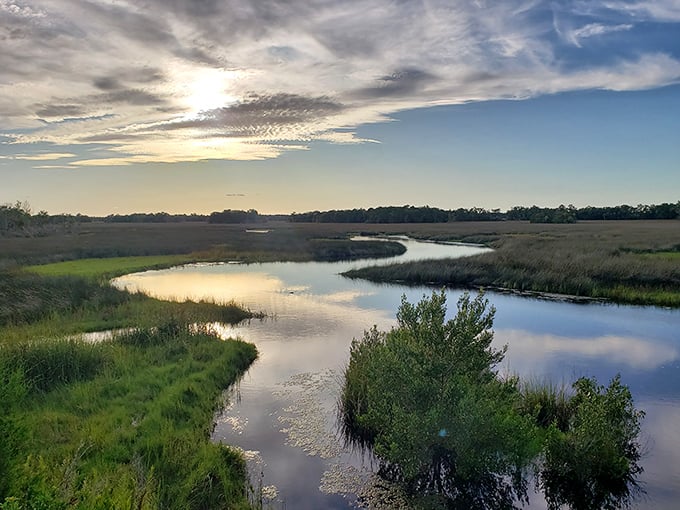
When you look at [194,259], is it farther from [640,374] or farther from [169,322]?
[640,374]

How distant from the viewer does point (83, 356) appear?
48.1ft

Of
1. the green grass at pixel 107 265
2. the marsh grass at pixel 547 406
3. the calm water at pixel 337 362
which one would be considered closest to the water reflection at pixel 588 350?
the calm water at pixel 337 362

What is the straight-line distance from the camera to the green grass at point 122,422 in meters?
6.64

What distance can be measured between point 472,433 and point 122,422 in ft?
26.0

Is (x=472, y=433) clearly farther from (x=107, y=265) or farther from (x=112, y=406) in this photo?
(x=107, y=265)

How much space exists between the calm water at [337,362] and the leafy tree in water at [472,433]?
0.74 meters

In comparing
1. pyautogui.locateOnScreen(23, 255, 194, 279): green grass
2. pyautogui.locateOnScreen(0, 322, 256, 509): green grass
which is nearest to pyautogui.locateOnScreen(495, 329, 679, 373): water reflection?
pyautogui.locateOnScreen(0, 322, 256, 509): green grass

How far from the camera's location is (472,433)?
9219 mm

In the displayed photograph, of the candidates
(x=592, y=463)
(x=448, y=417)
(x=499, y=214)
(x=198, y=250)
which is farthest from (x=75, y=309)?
(x=499, y=214)

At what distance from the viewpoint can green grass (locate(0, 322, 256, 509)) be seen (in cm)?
664

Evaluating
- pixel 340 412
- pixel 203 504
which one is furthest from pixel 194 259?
pixel 203 504

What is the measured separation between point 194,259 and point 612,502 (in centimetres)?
4880

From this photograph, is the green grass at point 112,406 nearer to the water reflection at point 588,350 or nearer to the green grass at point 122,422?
the green grass at point 122,422

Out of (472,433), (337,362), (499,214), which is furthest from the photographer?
(499,214)
